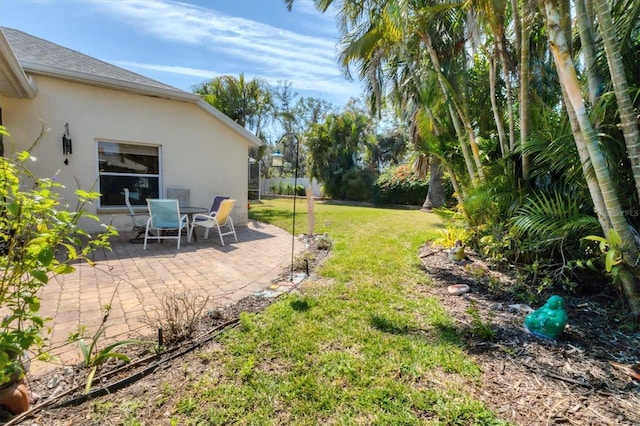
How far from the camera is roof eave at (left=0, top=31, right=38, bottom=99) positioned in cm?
424

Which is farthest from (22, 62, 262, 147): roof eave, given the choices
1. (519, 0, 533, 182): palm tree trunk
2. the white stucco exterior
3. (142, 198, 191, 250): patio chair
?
(519, 0, 533, 182): palm tree trunk

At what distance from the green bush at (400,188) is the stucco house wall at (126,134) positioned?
40.1 ft

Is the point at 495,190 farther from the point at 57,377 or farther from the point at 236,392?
the point at 57,377

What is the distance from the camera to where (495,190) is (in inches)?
185

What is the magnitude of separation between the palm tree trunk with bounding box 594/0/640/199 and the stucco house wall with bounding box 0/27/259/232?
26.0 feet

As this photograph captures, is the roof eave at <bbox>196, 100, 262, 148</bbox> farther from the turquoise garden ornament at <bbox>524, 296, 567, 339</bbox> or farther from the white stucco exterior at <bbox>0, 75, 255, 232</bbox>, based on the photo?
the turquoise garden ornament at <bbox>524, 296, 567, 339</bbox>

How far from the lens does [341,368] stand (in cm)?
234

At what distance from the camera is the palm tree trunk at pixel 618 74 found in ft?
8.68

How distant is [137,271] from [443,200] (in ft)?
48.2

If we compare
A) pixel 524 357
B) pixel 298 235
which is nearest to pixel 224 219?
pixel 298 235

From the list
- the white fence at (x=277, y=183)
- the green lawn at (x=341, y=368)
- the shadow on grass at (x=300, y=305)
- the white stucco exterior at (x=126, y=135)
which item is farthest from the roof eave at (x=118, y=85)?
the white fence at (x=277, y=183)

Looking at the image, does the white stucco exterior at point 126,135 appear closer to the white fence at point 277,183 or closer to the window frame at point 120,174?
the window frame at point 120,174

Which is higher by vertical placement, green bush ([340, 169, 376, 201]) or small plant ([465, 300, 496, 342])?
green bush ([340, 169, 376, 201])

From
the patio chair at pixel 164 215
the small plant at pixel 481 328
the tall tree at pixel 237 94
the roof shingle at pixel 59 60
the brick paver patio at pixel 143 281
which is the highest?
the tall tree at pixel 237 94
